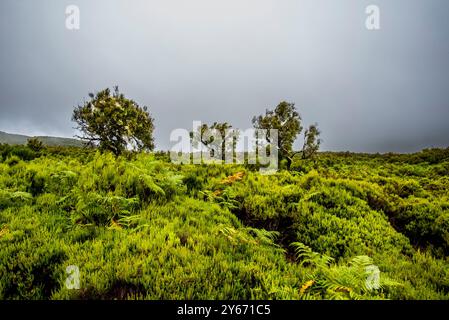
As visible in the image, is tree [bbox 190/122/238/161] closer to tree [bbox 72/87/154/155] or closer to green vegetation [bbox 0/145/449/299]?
tree [bbox 72/87/154/155]

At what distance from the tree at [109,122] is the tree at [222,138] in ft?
55.4

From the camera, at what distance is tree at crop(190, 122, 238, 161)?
118 feet

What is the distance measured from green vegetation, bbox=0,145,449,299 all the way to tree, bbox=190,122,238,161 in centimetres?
2725

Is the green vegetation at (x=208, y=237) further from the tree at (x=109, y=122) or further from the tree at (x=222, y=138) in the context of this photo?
the tree at (x=222, y=138)

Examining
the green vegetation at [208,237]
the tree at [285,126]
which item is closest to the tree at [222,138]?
the tree at [285,126]

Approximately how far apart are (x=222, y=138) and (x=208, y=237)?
32403 millimetres

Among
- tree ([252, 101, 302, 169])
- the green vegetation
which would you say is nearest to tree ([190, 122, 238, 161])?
tree ([252, 101, 302, 169])

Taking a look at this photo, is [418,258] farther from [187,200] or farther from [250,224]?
[187,200]

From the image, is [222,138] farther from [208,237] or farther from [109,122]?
[208,237]

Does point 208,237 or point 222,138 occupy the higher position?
point 222,138

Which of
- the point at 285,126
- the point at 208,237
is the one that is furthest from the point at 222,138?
the point at 208,237

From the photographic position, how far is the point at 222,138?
36500 mm
